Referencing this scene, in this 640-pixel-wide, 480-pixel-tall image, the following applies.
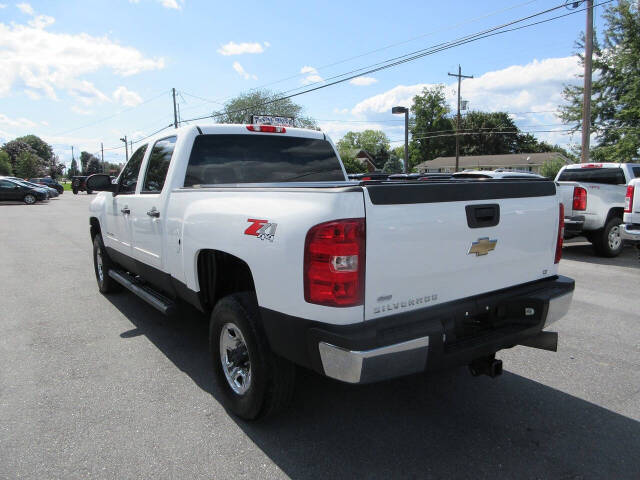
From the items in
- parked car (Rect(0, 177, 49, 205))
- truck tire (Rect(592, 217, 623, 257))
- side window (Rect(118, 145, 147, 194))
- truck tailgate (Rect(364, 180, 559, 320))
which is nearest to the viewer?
truck tailgate (Rect(364, 180, 559, 320))

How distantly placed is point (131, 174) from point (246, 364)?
312cm

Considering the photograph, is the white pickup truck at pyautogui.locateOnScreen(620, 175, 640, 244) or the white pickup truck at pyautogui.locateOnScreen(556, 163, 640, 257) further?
the white pickup truck at pyautogui.locateOnScreen(556, 163, 640, 257)

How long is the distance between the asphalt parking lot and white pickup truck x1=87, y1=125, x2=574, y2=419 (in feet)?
1.16

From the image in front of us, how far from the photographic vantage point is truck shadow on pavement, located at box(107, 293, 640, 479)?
255cm

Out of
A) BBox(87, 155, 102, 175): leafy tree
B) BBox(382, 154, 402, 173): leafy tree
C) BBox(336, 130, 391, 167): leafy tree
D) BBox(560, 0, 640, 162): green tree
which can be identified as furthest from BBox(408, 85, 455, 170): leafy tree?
BBox(87, 155, 102, 175): leafy tree

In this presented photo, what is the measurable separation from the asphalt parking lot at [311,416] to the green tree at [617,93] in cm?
1980

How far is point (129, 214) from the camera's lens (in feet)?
15.5

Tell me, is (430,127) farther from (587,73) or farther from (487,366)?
(487,366)

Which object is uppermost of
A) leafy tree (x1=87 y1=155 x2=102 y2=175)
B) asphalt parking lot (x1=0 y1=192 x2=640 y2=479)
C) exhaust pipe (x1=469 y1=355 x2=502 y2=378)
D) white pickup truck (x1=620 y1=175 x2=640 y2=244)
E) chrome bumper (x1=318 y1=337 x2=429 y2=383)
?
leafy tree (x1=87 y1=155 x2=102 y2=175)

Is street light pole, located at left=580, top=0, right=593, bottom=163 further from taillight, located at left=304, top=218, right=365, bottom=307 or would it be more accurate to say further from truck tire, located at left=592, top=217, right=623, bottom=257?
taillight, located at left=304, top=218, right=365, bottom=307

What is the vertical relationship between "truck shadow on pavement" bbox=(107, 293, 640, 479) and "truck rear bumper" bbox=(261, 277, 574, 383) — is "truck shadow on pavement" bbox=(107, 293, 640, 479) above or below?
below

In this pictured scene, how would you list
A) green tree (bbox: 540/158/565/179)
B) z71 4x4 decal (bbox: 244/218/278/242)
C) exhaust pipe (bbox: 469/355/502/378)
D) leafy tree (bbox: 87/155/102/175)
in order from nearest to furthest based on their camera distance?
z71 4x4 decal (bbox: 244/218/278/242), exhaust pipe (bbox: 469/355/502/378), green tree (bbox: 540/158/565/179), leafy tree (bbox: 87/155/102/175)

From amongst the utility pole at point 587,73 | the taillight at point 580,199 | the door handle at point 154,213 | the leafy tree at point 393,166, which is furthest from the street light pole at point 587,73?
the leafy tree at point 393,166

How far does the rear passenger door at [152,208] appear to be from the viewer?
3.99 meters
